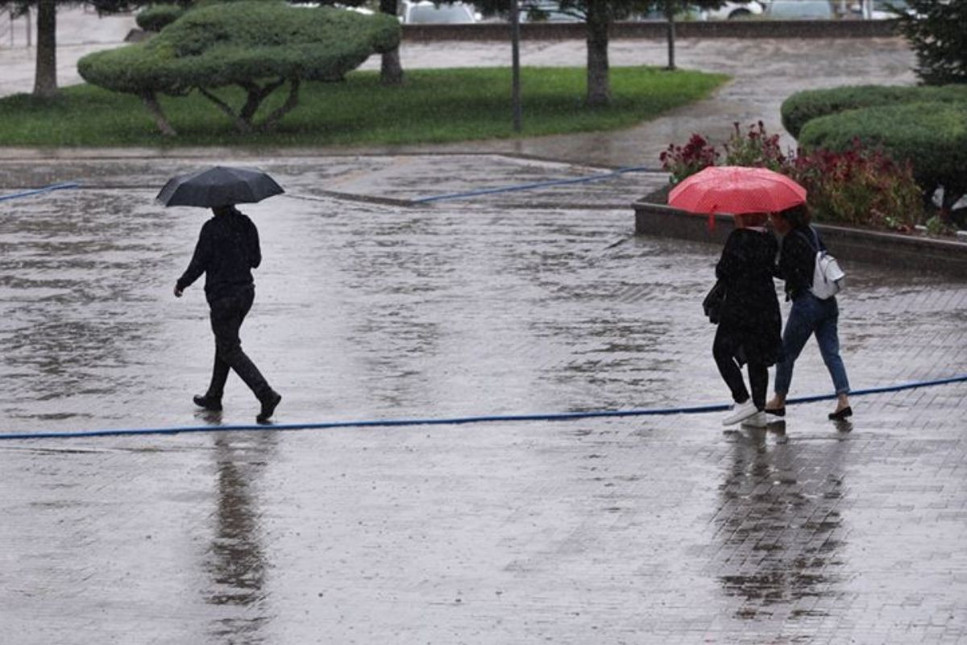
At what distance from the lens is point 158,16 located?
4053 centimetres

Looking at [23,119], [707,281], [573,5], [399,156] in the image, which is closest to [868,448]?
[707,281]

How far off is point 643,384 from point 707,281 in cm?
453

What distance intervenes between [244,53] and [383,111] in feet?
14.8

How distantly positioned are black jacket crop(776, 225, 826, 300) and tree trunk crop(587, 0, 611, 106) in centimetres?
2210

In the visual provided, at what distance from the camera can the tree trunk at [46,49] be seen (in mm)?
35969

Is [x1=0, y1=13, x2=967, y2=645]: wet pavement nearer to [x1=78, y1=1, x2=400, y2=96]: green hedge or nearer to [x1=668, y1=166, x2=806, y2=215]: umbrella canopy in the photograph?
[x1=668, y1=166, x2=806, y2=215]: umbrella canopy

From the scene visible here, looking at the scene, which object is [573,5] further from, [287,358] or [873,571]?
[873,571]

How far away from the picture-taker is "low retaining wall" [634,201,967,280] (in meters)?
17.8

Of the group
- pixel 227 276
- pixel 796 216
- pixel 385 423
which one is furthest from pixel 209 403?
pixel 796 216

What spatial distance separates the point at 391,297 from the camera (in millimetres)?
17250

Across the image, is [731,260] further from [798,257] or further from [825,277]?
[825,277]

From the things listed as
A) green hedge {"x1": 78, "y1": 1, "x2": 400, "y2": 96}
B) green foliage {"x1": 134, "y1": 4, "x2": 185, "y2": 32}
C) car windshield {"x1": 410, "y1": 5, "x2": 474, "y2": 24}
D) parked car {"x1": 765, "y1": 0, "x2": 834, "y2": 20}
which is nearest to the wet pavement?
green hedge {"x1": 78, "y1": 1, "x2": 400, "y2": 96}

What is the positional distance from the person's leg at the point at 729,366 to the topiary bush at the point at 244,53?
65.2ft

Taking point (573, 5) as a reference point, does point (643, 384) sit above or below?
below
